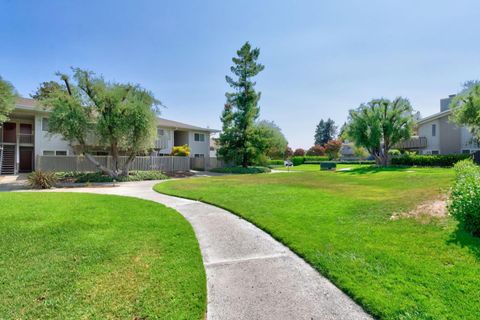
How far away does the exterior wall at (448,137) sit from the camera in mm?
28312

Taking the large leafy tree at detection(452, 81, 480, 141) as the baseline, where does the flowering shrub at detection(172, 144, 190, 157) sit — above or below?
below

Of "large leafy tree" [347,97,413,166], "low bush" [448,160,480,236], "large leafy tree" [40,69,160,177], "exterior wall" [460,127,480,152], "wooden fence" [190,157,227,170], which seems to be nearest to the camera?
"low bush" [448,160,480,236]

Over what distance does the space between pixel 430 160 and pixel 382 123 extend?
6003 mm

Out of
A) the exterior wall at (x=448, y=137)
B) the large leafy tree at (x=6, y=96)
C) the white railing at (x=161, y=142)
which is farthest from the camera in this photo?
the exterior wall at (x=448, y=137)

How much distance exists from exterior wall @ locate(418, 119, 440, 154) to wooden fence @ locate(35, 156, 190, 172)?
99.7 ft

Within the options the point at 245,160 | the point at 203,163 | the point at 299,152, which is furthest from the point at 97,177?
the point at 299,152

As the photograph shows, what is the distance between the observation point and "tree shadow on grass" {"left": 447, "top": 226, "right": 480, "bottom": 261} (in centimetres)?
430

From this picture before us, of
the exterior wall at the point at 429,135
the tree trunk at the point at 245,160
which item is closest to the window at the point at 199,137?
the tree trunk at the point at 245,160

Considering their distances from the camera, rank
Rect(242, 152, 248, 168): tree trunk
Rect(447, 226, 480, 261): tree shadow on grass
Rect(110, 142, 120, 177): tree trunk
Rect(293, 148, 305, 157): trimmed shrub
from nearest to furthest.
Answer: Rect(447, 226, 480, 261): tree shadow on grass, Rect(110, 142, 120, 177): tree trunk, Rect(242, 152, 248, 168): tree trunk, Rect(293, 148, 305, 157): trimmed shrub

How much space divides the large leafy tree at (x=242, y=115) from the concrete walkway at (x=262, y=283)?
913 inches

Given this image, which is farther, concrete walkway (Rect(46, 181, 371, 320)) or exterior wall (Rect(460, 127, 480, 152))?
exterior wall (Rect(460, 127, 480, 152))

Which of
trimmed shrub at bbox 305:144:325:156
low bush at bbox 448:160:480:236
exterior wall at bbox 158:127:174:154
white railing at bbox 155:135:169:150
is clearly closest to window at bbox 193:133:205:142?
exterior wall at bbox 158:127:174:154

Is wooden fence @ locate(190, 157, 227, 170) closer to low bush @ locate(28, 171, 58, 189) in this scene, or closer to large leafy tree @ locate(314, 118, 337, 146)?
low bush @ locate(28, 171, 58, 189)

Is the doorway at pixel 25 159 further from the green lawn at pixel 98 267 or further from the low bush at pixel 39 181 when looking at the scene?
the green lawn at pixel 98 267
